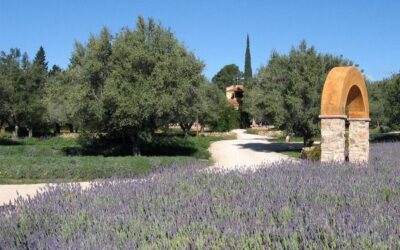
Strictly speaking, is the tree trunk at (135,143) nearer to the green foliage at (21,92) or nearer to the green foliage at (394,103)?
the green foliage at (21,92)

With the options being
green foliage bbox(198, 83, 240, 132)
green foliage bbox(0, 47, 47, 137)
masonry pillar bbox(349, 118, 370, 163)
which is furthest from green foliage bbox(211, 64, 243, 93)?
masonry pillar bbox(349, 118, 370, 163)

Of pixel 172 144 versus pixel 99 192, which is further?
pixel 172 144

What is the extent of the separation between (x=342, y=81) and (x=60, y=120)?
3293 centimetres

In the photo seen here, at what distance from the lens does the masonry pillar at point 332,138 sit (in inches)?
511

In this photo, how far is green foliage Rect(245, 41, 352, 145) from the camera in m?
26.8

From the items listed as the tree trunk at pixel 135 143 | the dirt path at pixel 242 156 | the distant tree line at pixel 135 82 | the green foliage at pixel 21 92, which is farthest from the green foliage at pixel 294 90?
the green foliage at pixel 21 92

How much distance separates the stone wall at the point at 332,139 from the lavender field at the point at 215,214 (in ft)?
17.4

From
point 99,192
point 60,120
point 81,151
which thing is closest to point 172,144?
point 81,151

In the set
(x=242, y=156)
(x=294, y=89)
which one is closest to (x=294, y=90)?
(x=294, y=89)

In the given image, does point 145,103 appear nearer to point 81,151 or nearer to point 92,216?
point 81,151

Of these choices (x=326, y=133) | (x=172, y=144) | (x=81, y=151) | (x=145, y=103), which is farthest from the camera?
(x=172, y=144)

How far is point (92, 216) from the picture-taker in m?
5.20

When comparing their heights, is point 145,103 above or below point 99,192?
above

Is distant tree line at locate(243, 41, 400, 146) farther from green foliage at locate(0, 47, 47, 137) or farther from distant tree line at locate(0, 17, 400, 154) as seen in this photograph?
green foliage at locate(0, 47, 47, 137)
